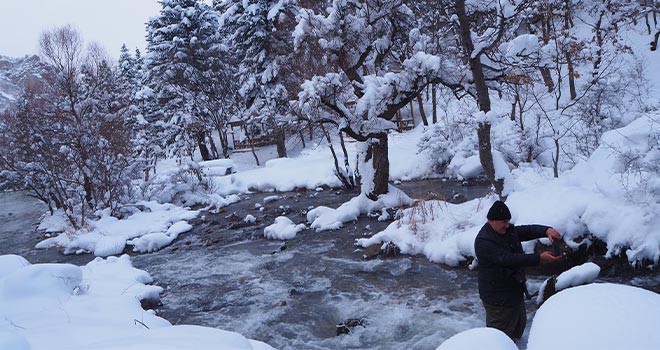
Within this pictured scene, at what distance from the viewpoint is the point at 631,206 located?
21.4 feet

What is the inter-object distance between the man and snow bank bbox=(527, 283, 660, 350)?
137 centimetres

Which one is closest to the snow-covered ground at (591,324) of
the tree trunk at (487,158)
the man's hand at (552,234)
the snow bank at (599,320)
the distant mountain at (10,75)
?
the snow bank at (599,320)

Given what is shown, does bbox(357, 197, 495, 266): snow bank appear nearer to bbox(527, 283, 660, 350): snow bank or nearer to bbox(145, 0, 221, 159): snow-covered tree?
bbox(527, 283, 660, 350): snow bank

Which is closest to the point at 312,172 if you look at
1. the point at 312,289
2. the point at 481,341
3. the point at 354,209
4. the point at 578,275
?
the point at 354,209

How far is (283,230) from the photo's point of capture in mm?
12039

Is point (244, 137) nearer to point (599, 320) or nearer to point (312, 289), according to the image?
point (312, 289)

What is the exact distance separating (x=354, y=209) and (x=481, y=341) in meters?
10.1

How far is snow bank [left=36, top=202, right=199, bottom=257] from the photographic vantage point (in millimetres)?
13102

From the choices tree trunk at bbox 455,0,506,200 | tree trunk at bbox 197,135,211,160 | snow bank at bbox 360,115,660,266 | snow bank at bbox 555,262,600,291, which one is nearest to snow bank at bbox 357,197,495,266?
snow bank at bbox 360,115,660,266

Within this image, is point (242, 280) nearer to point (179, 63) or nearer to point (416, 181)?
point (416, 181)

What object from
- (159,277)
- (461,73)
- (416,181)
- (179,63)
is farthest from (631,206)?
(179,63)

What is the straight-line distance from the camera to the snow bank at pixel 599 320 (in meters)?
2.11

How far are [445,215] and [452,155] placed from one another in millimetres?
8220

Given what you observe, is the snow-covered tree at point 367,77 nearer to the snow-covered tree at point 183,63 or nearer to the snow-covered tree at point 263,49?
the snow-covered tree at point 263,49
